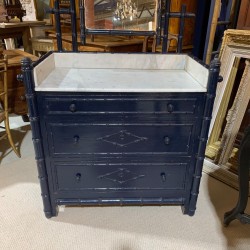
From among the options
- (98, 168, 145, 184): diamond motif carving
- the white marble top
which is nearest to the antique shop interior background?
the white marble top

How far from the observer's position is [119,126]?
1458 mm

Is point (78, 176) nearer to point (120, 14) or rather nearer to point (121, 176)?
point (121, 176)

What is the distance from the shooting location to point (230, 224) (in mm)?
1734

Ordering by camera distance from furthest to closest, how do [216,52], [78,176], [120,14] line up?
[216,52] → [120,14] → [78,176]

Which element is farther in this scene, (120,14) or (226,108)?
(226,108)

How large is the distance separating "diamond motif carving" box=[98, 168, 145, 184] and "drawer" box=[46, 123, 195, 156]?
15cm

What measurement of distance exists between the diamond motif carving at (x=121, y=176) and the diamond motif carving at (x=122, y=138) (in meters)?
0.20

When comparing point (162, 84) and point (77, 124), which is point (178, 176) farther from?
point (77, 124)

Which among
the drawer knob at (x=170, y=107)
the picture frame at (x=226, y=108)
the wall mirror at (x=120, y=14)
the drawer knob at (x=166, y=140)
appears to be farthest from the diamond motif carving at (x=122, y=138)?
the picture frame at (x=226, y=108)

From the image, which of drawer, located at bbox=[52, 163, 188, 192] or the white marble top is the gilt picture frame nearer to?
the white marble top

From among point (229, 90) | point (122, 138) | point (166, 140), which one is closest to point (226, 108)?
point (229, 90)

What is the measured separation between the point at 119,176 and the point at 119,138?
0.93ft

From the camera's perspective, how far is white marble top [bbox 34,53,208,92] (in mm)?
1359

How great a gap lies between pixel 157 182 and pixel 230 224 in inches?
23.2
